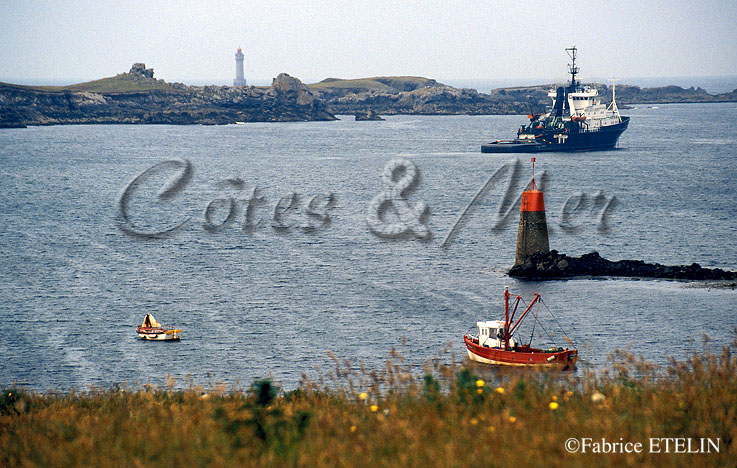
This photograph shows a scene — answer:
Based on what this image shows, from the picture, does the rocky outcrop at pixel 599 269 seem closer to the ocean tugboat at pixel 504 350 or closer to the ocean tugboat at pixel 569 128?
the ocean tugboat at pixel 504 350

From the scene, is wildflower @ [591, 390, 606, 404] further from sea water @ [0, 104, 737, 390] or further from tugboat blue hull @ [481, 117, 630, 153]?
tugboat blue hull @ [481, 117, 630, 153]

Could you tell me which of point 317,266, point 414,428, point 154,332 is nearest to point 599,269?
point 317,266

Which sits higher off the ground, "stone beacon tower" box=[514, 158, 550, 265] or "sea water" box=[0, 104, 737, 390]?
"stone beacon tower" box=[514, 158, 550, 265]

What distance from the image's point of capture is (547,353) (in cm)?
2962

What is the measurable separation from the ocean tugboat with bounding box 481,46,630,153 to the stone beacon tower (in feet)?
304

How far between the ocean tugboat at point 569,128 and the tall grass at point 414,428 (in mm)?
132752

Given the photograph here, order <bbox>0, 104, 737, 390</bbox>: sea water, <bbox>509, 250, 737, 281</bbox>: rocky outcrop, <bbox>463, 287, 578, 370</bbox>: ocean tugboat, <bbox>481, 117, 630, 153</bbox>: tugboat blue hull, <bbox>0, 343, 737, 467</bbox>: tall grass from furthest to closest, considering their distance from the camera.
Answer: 1. <bbox>481, 117, 630, 153</bbox>: tugboat blue hull
2. <bbox>509, 250, 737, 281</bbox>: rocky outcrop
3. <bbox>0, 104, 737, 390</bbox>: sea water
4. <bbox>463, 287, 578, 370</bbox>: ocean tugboat
5. <bbox>0, 343, 737, 467</bbox>: tall grass

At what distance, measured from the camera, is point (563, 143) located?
144m

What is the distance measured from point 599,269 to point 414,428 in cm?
4385

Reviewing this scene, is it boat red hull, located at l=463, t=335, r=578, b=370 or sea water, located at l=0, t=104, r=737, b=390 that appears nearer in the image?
boat red hull, located at l=463, t=335, r=578, b=370

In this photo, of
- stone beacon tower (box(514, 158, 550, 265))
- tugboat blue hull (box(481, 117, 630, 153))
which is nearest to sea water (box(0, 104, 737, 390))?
stone beacon tower (box(514, 158, 550, 265))

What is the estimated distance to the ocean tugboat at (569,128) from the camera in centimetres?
14375

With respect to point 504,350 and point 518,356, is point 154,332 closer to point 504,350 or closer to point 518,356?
point 504,350

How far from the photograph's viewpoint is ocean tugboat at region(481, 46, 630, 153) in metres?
144
